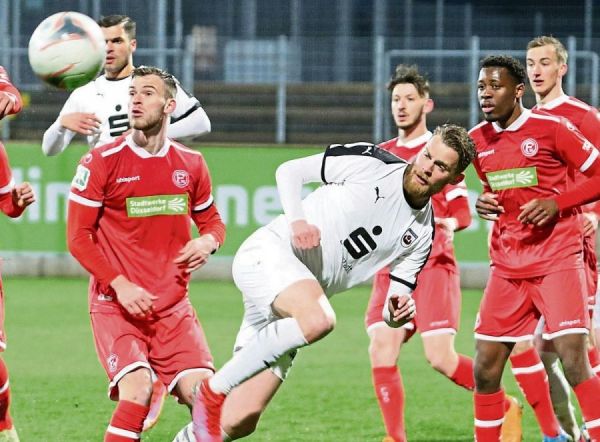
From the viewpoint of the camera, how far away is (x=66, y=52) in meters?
6.44

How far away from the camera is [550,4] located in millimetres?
17359

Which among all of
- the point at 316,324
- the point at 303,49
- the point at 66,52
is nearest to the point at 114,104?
the point at 66,52

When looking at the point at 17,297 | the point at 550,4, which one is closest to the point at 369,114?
the point at 550,4

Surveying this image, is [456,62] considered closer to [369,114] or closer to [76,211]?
[369,114]

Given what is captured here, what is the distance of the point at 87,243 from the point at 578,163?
2495mm

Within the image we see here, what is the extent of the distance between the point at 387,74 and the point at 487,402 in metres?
9.95

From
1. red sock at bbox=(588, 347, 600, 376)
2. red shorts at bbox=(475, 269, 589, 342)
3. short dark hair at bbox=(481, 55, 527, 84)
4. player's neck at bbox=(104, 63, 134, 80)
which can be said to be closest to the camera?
red shorts at bbox=(475, 269, 589, 342)

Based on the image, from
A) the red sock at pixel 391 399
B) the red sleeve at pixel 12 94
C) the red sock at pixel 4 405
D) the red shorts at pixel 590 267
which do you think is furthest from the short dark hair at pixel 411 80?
the red sock at pixel 4 405

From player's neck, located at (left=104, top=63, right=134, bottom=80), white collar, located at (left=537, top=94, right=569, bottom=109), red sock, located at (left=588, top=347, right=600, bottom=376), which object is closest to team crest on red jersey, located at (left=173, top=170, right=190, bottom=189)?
player's neck, located at (left=104, top=63, right=134, bottom=80)

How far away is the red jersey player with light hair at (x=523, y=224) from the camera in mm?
6168

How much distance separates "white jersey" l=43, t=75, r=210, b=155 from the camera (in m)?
7.17

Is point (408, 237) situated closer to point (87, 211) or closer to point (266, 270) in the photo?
point (266, 270)

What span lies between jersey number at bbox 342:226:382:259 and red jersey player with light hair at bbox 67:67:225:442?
0.66 metres

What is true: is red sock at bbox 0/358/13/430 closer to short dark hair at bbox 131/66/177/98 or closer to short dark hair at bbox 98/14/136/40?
short dark hair at bbox 131/66/177/98
